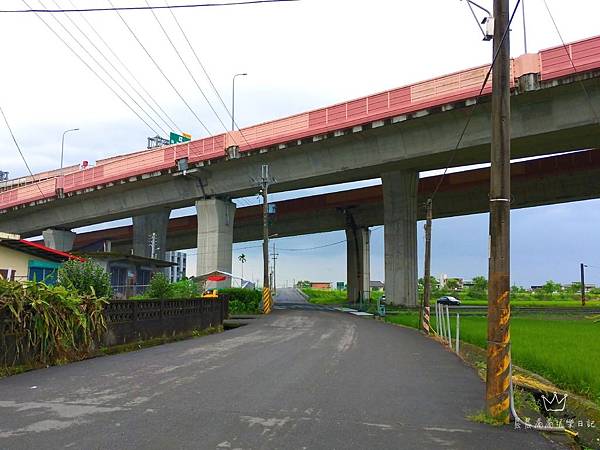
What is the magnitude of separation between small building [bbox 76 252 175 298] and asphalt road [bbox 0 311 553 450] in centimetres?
2133

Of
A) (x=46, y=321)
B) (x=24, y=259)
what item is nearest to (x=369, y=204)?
A: (x=24, y=259)

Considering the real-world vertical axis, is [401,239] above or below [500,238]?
above

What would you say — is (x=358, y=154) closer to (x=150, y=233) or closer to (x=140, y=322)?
(x=140, y=322)

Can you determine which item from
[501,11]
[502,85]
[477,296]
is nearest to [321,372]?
[502,85]

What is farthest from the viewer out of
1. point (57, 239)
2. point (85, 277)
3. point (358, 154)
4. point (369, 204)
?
point (369, 204)

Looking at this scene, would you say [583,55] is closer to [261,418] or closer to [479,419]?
[479,419]

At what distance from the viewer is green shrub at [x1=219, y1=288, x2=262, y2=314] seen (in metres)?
37.8

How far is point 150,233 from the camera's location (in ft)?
189

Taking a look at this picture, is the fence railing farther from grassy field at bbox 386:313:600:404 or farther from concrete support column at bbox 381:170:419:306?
concrete support column at bbox 381:170:419:306

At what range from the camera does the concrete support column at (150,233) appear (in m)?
56.8

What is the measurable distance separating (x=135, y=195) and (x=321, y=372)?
111 ft

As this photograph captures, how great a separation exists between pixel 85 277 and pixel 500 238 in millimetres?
13807

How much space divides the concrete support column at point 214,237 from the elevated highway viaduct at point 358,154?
0.27 feet

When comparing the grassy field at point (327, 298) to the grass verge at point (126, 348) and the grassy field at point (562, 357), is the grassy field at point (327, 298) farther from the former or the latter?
the grassy field at point (562, 357)
